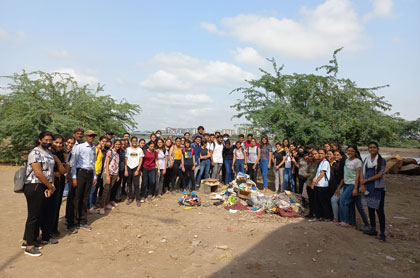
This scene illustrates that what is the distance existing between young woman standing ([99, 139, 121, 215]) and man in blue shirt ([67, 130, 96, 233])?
3.51ft

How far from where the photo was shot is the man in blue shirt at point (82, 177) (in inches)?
218

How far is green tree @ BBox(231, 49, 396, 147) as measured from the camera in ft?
35.2

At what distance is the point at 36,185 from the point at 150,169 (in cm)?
388

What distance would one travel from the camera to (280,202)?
7.42 m

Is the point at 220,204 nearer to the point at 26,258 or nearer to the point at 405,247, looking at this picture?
the point at 405,247

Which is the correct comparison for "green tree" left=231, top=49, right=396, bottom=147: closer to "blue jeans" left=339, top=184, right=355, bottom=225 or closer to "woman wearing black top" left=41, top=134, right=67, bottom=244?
"blue jeans" left=339, top=184, right=355, bottom=225

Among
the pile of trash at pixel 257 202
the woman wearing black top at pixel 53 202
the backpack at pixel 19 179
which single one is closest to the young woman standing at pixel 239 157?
the pile of trash at pixel 257 202

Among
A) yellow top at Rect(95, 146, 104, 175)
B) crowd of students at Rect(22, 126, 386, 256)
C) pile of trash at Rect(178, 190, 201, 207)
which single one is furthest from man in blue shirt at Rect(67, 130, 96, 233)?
pile of trash at Rect(178, 190, 201, 207)

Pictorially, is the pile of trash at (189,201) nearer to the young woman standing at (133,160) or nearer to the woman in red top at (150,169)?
Result: the woman in red top at (150,169)

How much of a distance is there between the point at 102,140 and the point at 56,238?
2.68 m

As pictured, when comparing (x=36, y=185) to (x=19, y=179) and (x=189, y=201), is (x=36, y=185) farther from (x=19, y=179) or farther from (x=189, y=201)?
(x=189, y=201)

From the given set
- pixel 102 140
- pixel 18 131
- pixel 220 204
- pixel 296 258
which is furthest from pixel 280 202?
pixel 18 131

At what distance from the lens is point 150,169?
8156mm

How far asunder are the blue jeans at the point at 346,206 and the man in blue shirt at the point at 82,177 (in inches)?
218
